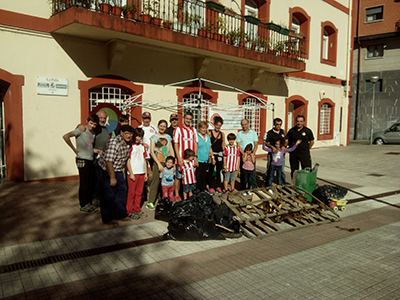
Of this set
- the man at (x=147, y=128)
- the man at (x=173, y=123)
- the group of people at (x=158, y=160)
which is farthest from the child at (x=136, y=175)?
the man at (x=173, y=123)

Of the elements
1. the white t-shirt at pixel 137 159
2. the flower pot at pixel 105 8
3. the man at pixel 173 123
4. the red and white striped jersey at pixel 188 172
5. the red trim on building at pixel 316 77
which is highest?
the flower pot at pixel 105 8

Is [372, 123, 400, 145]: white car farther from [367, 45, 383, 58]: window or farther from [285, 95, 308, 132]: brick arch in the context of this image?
[285, 95, 308, 132]: brick arch

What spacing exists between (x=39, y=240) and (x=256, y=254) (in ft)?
10.6

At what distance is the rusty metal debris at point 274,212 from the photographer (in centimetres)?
594

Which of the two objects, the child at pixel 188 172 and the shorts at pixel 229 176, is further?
the shorts at pixel 229 176

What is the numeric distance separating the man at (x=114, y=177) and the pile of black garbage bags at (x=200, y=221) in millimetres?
886

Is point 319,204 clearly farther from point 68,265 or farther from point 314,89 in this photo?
point 314,89

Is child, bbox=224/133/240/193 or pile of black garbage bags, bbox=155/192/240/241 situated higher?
child, bbox=224/133/240/193

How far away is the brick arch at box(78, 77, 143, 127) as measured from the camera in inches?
396

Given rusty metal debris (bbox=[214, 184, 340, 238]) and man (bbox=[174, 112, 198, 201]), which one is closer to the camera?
rusty metal debris (bbox=[214, 184, 340, 238])

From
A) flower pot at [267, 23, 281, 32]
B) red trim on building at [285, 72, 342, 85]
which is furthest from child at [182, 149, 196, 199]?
red trim on building at [285, 72, 342, 85]

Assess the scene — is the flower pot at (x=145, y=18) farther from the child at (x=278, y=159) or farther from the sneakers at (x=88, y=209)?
the sneakers at (x=88, y=209)

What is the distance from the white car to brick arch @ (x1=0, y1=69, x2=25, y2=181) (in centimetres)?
2248

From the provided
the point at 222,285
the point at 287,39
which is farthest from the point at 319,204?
the point at 287,39
